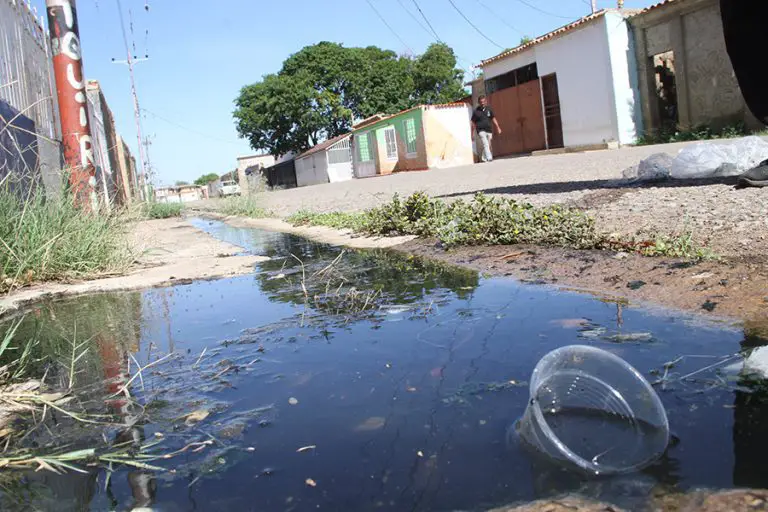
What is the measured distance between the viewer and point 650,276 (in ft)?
11.4

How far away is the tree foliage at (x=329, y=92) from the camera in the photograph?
41531mm

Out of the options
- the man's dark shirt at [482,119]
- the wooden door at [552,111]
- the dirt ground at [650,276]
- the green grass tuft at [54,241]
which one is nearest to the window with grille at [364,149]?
the wooden door at [552,111]

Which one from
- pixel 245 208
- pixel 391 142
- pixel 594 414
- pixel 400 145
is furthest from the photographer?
pixel 391 142

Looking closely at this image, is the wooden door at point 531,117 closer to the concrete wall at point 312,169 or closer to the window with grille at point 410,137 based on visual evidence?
the window with grille at point 410,137

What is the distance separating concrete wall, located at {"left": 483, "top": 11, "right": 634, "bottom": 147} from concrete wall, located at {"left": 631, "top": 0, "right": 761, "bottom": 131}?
0.72 metres

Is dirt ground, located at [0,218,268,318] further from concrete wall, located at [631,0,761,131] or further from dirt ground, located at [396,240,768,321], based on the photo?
concrete wall, located at [631,0,761,131]

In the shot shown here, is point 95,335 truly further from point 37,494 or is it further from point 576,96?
point 576,96

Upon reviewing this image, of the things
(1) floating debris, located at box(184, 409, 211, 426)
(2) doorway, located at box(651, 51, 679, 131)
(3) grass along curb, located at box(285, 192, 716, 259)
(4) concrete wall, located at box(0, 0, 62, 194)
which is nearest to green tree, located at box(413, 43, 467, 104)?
(2) doorway, located at box(651, 51, 679, 131)

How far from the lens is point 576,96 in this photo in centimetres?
1919

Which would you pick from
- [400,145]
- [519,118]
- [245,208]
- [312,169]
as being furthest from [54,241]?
[312,169]

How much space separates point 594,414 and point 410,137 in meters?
26.7

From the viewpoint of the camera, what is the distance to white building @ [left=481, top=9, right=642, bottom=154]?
17.7m

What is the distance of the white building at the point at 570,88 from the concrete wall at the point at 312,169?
649 inches

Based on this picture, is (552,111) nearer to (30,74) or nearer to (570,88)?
(570,88)
